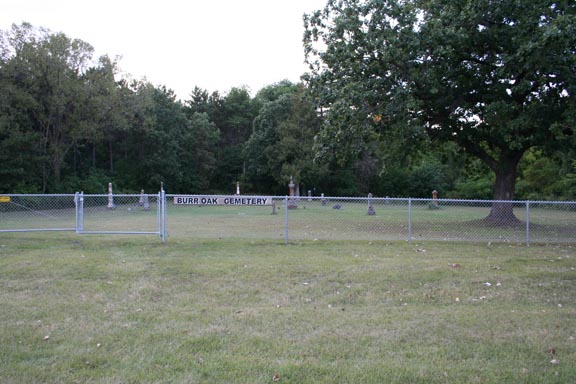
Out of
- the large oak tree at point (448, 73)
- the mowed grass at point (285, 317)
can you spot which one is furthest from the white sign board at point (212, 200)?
the large oak tree at point (448, 73)

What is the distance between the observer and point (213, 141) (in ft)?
180

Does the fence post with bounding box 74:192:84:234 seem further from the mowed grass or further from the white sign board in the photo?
the white sign board

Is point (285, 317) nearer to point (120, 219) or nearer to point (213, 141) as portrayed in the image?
point (120, 219)

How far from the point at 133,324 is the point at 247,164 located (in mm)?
49701

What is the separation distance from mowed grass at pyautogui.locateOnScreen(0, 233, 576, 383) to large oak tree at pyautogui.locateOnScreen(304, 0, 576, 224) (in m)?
6.85

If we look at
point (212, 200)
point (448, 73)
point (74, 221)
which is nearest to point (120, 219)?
point (74, 221)

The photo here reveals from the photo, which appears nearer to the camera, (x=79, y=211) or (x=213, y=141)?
(x=79, y=211)

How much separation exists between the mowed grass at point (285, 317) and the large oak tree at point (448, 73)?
22.5 ft

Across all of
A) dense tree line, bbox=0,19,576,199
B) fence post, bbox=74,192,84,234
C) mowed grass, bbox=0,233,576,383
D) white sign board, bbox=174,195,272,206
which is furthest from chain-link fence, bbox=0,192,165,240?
dense tree line, bbox=0,19,576,199

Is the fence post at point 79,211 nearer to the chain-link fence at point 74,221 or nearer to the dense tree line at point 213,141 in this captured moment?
the chain-link fence at point 74,221

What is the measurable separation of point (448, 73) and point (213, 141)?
135ft

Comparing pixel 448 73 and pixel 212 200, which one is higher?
pixel 448 73

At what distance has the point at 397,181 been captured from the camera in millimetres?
54031

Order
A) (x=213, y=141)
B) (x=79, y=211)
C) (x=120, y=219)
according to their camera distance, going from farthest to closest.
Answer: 1. (x=213, y=141)
2. (x=120, y=219)
3. (x=79, y=211)
